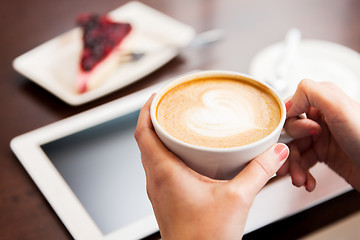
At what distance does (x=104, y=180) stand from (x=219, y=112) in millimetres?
301

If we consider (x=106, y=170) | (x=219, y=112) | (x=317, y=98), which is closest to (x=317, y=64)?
(x=317, y=98)

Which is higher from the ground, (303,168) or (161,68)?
(161,68)

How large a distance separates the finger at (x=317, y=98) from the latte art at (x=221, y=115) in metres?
0.10

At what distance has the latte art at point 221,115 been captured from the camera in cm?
63

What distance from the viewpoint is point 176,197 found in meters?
0.57

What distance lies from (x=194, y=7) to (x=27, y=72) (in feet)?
2.00

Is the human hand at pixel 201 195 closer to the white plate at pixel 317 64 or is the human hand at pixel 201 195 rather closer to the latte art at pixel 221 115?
the latte art at pixel 221 115

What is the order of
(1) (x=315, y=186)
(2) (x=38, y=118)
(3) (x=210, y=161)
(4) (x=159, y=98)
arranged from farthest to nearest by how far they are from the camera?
(2) (x=38, y=118) < (1) (x=315, y=186) < (4) (x=159, y=98) < (3) (x=210, y=161)

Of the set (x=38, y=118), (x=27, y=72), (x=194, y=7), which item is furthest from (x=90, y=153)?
(x=194, y=7)

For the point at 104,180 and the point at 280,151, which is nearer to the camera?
the point at 280,151

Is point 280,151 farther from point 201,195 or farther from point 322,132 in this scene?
point 322,132

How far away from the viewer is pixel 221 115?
663 mm

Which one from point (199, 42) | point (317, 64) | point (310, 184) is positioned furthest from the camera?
point (199, 42)

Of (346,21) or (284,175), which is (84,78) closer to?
(284,175)
